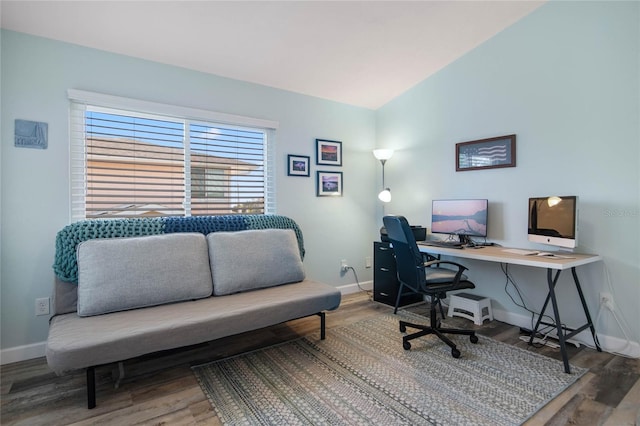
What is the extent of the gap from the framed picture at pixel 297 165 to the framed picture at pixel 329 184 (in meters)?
0.19

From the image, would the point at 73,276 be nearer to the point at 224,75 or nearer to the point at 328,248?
the point at 224,75

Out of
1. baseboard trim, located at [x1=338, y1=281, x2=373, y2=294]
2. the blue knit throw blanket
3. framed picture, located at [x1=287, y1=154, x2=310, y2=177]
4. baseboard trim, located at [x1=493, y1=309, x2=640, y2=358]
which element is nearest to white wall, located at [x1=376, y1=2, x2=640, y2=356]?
baseboard trim, located at [x1=493, y1=309, x2=640, y2=358]

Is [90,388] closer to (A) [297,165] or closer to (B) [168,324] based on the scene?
(B) [168,324]

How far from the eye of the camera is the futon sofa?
1805 mm

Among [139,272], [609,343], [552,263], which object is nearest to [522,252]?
[552,263]

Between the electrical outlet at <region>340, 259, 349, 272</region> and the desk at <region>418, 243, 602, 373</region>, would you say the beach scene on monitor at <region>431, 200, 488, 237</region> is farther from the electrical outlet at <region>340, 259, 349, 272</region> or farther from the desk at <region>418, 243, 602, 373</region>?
the electrical outlet at <region>340, 259, 349, 272</region>

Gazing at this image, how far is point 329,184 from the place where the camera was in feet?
12.3

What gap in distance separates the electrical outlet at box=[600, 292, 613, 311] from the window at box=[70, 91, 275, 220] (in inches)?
114

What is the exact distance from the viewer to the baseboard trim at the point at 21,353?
222cm

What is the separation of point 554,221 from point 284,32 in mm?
2534

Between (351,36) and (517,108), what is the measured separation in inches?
62.2

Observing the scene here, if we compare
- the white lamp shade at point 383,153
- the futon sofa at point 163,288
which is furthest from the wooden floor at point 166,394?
the white lamp shade at point 383,153

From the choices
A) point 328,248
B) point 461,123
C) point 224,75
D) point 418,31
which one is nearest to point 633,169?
point 461,123

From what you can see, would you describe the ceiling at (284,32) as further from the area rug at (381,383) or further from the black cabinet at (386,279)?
the area rug at (381,383)
